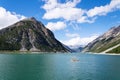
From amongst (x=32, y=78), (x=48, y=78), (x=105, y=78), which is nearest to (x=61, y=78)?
(x=48, y=78)

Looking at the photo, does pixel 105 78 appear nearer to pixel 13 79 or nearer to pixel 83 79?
pixel 83 79

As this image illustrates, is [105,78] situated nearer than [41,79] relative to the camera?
No

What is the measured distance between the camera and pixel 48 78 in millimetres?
94625

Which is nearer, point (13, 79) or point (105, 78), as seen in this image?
point (13, 79)

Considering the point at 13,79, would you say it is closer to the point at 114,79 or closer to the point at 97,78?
the point at 97,78

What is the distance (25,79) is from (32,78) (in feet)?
12.7

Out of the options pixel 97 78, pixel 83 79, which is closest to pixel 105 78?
pixel 97 78

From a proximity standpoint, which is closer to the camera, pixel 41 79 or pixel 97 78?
pixel 41 79

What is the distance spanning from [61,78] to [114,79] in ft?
72.9

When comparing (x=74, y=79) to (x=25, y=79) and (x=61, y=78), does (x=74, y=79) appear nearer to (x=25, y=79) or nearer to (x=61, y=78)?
(x=61, y=78)

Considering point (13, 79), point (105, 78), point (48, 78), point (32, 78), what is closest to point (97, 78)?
point (105, 78)

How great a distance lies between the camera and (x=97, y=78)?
321 ft

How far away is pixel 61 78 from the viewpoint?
9488cm

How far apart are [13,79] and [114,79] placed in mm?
41645
